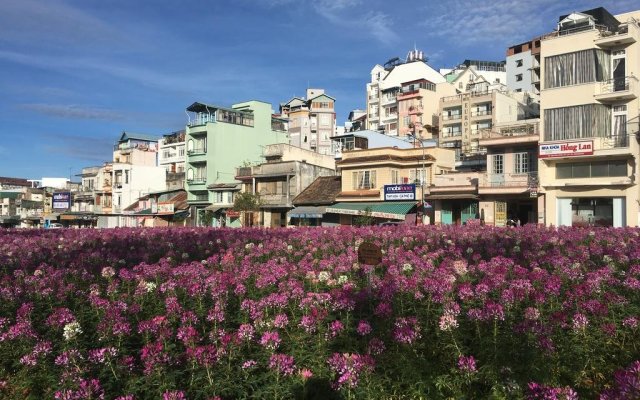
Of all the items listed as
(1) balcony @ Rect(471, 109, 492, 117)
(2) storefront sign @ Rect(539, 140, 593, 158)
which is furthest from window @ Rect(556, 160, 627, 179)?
(1) balcony @ Rect(471, 109, 492, 117)

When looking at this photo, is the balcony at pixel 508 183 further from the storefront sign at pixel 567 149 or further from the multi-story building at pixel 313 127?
the multi-story building at pixel 313 127

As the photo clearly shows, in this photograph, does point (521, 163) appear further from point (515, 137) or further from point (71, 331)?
point (71, 331)

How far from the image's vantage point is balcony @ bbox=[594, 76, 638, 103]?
103 feet

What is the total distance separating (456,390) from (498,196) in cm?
3273

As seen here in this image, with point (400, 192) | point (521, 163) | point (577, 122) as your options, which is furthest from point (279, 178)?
point (577, 122)

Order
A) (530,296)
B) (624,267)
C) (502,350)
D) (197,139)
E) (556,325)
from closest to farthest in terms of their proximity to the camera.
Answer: (502,350), (556,325), (530,296), (624,267), (197,139)

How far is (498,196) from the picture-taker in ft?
116

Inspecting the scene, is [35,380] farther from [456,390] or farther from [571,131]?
[571,131]

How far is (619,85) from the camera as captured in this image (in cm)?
3200

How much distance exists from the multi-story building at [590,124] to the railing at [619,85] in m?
0.04

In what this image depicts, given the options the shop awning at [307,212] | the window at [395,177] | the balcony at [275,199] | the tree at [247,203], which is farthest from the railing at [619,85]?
the tree at [247,203]

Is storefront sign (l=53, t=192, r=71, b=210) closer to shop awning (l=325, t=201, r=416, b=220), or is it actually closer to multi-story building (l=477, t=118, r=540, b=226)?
shop awning (l=325, t=201, r=416, b=220)

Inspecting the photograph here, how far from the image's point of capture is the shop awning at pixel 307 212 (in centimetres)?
4252

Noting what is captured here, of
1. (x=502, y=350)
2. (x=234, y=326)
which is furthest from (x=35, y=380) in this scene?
(x=502, y=350)
